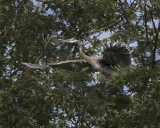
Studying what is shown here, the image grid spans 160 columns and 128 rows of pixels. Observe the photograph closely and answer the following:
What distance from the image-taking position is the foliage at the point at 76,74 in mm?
4406

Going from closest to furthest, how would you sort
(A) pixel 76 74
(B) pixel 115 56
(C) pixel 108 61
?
(A) pixel 76 74, (B) pixel 115 56, (C) pixel 108 61

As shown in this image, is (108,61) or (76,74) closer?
(76,74)

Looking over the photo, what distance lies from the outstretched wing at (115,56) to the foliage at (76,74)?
9.2 inches

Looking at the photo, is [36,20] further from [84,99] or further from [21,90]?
[84,99]

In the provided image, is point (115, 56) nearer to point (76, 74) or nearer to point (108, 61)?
point (108, 61)

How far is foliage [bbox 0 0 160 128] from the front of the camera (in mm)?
4406

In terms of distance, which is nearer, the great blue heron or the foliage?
the foliage

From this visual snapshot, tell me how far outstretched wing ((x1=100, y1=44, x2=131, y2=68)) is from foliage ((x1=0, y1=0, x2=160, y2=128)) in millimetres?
233

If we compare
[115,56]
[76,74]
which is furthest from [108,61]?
[76,74]

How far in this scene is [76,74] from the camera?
4.53 m

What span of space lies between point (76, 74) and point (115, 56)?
1.61m

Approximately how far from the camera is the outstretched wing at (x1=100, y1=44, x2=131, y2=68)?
5789mm

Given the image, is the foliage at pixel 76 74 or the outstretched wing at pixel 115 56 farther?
the outstretched wing at pixel 115 56

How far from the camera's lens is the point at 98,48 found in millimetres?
8008
